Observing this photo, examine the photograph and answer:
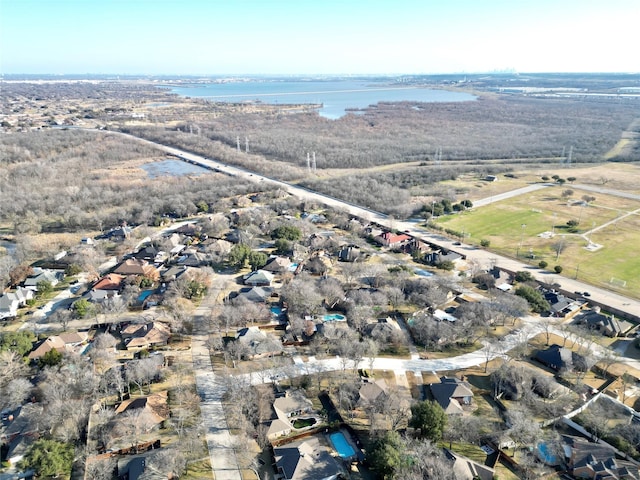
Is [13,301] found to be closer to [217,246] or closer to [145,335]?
[145,335]

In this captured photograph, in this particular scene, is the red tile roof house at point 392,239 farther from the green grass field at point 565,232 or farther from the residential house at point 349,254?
the green grass field at point 565,232

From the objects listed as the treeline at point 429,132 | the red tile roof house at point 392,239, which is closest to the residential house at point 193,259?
the red tile roof house at point 392,239

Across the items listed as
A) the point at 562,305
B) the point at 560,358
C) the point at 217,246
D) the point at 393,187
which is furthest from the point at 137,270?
the point at 393,187

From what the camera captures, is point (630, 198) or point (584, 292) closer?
point (584, 292)

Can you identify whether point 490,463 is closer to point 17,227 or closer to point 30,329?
point 30,329

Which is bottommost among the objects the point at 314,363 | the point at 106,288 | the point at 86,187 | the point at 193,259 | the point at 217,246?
the point at 314,363

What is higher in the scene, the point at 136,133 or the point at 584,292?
the point at 136,133

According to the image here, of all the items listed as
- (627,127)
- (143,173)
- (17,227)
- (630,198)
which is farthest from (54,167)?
(627,127)
